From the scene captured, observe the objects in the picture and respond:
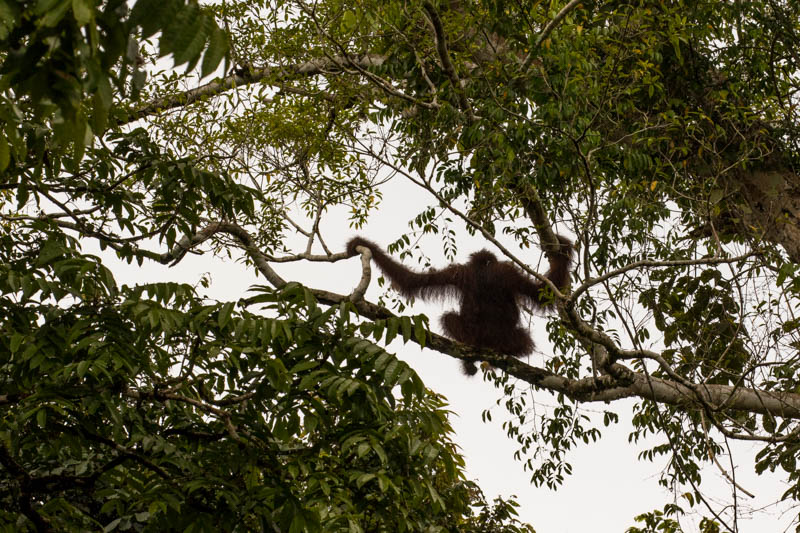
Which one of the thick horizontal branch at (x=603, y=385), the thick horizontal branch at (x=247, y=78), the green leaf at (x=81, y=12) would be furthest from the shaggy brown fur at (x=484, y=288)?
the green leaf at (x=81, y=12)

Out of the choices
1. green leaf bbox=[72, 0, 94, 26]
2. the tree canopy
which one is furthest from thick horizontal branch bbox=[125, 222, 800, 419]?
green leaf bbox=[72, 0, 94, 26]

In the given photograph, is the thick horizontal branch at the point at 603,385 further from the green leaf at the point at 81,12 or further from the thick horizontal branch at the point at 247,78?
the green leaf at the point at 81,12

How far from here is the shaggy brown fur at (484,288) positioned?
5.27 meters

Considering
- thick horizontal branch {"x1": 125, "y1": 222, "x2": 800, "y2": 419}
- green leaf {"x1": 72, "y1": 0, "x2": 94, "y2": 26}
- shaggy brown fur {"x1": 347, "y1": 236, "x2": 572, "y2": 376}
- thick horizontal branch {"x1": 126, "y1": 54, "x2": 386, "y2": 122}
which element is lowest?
green leaf {"x1": 72, "y1": 0, "x2": 94, "y2": 26}

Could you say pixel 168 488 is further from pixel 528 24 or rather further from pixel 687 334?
pixel 687 334

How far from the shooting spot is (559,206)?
16.3 ft

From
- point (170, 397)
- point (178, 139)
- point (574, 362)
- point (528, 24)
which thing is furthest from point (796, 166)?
point (170, 397)

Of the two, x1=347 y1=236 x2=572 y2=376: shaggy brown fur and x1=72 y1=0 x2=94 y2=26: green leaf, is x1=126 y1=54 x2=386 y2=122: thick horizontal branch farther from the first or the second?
x1=72 y1=0 x2=94 y2=26: green leaf

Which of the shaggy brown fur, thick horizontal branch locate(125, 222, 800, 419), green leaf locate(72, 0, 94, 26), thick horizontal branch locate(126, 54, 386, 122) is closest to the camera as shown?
green leaf locate(72, 0, 94, 26)

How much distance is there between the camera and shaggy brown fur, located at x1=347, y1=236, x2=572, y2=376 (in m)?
5.27

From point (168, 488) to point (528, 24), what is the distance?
11.0ft

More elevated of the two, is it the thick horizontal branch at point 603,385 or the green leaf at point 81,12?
the thick horizontal branch at point 603,385

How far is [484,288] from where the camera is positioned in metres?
5.27

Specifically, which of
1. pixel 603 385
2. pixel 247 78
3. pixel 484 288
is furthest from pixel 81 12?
pixel 247 78
